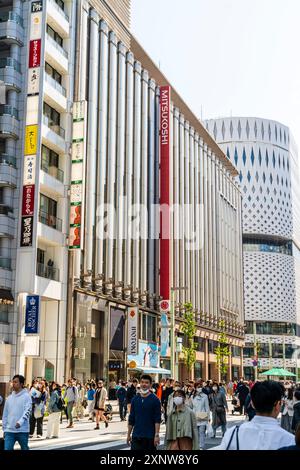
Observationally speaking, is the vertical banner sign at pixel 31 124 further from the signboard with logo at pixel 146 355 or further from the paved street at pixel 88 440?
the signboard with logo at pixel 146 355

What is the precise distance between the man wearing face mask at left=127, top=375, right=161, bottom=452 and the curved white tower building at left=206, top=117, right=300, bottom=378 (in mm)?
108281

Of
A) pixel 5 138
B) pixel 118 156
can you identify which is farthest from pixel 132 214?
pixel 5 138

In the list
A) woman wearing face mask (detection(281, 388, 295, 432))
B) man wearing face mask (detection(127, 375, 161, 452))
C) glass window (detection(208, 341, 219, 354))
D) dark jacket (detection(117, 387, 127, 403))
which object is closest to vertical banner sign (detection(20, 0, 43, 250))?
dark jacket (detection(117, 387, 127, 403))

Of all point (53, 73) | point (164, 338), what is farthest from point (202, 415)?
point (164, 338)

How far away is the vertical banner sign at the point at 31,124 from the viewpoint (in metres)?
33.6

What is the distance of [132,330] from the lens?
4550cm

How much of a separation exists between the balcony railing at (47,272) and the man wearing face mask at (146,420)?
88.2ft

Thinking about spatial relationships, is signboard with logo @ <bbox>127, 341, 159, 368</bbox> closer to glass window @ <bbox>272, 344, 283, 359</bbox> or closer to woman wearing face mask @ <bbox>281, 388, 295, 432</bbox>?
woman wearing face mask @ <bbox>281, 388, 295, 432</bbox>

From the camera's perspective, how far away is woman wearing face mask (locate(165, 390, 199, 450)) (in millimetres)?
9258

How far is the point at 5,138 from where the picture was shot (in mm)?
34750

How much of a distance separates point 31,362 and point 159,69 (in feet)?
109

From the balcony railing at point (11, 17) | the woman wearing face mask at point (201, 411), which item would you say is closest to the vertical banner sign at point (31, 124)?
the balcony railing at point (11, 17)
